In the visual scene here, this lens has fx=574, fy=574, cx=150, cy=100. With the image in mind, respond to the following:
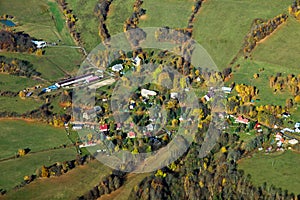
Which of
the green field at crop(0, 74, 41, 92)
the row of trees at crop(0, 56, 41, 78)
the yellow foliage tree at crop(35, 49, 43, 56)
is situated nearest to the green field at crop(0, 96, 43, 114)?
the green field at crop(0, 74, 41, 92)

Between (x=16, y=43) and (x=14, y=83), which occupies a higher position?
(x=16, y=43)

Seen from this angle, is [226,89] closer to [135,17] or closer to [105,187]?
[135,17]

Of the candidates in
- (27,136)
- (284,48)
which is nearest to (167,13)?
(284,48)

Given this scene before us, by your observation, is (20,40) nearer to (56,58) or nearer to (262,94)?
(56,58)

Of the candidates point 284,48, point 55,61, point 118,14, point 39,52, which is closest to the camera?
point 284,48

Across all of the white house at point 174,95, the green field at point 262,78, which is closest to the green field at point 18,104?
the white house at point 174,95

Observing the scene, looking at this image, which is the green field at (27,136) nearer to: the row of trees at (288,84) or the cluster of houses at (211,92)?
the cluster of houses at (211,92)
